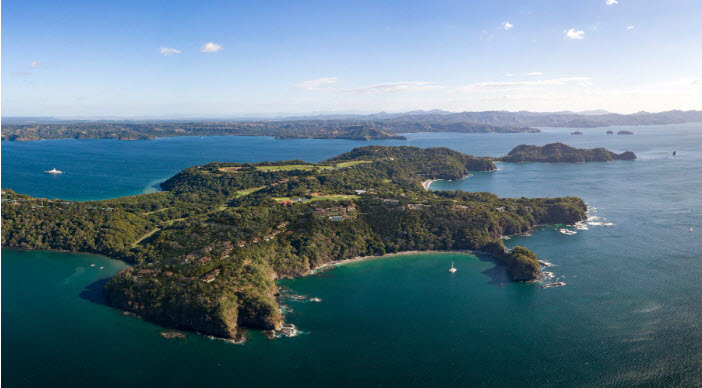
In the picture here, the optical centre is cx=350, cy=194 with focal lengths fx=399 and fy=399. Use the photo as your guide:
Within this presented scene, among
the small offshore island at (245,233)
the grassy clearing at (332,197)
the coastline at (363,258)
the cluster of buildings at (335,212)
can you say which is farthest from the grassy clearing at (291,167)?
the coastline at (363,258)

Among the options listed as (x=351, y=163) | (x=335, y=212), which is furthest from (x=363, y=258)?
(x=351, y=163)

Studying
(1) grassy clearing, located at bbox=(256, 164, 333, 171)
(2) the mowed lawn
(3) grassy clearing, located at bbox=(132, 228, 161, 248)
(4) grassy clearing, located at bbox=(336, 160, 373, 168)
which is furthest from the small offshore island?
(4) grassy clearing, located at bbox=(336, 160, 373, 168)

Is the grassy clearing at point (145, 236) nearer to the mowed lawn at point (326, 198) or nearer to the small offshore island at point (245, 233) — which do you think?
the small offshore island at point (245, 233)

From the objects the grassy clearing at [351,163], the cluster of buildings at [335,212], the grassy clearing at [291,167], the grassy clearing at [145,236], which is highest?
the grassy clearing at [351,163]

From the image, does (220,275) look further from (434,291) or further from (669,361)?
(669,361)

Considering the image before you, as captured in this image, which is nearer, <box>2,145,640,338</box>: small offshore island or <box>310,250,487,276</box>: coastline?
<box>2,145,640,338</box>: small offshore island

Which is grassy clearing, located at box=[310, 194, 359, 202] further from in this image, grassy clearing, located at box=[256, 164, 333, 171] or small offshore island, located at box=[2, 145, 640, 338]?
grassy clearing, located at box=[256, 164, 333, 171]

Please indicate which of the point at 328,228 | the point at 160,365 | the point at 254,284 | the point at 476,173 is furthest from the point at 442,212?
the point at 476,173
